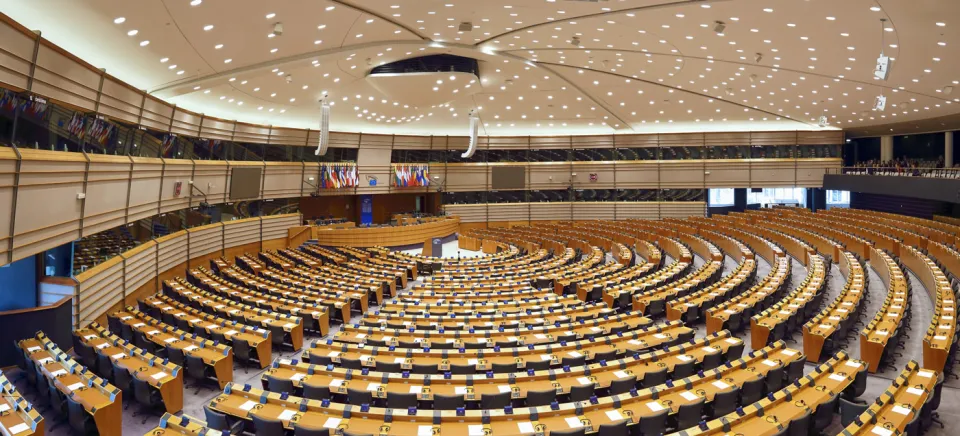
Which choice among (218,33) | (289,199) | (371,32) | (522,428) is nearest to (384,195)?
(289,199)

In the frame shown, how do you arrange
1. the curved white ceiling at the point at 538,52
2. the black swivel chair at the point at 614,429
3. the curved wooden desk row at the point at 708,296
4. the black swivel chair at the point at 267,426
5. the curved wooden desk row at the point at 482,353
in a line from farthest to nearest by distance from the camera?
the curved wooden desk row at the point at 708,296
the curved white ceiling at the point at 538,52
the curved wooden desk row at the point at 482,353
the black swivel chair at the point at 267,426
the black swivel chair at the point at 614,429

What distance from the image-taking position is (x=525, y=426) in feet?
22.0

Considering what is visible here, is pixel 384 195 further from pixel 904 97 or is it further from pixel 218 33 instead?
pixel 904 97

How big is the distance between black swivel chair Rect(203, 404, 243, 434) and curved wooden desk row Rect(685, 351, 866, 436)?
5436 mm

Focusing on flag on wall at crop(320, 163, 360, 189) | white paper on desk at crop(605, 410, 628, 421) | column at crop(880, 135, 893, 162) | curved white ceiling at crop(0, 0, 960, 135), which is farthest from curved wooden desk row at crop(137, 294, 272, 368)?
column at crop(880, 135, 893, 162)

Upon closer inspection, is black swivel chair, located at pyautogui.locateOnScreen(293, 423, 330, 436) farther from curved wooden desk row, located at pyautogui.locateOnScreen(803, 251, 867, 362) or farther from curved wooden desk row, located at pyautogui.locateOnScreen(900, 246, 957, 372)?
curved wooden desk row, located at pyautogui.locateOnScreen(900, 246, 957, 372)

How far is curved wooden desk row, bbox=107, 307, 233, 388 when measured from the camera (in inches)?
384

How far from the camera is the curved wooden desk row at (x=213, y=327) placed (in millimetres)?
10852

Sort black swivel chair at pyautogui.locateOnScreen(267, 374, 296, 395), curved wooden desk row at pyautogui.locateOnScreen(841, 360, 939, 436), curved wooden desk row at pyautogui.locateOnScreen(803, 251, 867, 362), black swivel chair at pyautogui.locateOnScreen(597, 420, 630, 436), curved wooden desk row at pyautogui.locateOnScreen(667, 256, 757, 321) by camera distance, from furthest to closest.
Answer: curved wooden desk row at pyautogui.locateOnScreen(667, 256, 757, 321) < curved wooden desk row at pyautogui.locateOnScreen(803, 251, 867, 362) < black swivel chair at pyautogui.locateOnScreen(267, 374, 296, 395) < black swivel chair at pyautogui.locateOnScreen(597, 420, 630, 436) < curved wooden desk row at pyautogui.locateOnScreen(841, 360, 939, 436)

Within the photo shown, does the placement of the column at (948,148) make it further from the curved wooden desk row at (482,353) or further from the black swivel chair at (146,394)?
the black swivel chair at (146,394)

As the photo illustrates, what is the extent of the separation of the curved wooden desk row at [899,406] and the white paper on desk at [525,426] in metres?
3.32

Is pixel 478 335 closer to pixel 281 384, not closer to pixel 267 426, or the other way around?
pixel 281 384

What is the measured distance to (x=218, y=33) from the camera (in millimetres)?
12867

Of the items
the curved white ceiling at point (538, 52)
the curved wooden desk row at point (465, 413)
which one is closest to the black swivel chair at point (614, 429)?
the curved wooden desk row at point (465, 413)
